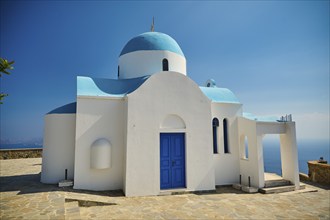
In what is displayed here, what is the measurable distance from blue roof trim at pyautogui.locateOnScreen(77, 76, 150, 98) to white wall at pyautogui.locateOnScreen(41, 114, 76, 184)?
1.52m

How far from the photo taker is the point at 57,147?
9.45 meters

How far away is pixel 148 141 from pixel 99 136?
2319mm

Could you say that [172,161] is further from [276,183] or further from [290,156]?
[290,156]

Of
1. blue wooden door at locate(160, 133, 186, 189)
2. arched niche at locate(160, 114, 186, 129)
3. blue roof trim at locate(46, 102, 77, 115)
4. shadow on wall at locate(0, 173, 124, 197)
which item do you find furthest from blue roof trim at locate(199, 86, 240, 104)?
blue roof trim at locate(46, 102, 77, 115)

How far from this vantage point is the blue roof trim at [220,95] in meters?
11.3

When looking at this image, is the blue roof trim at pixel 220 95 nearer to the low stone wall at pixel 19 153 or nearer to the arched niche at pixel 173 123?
the arched niche at pixel 173 123

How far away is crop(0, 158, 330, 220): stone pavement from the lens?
5891 millimetres

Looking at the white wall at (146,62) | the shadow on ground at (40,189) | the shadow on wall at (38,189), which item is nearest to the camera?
the shadow on wall at (38,189)

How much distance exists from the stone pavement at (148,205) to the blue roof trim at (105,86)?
4.38m

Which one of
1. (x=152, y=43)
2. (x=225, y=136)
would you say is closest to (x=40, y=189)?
(x=225, y=136)

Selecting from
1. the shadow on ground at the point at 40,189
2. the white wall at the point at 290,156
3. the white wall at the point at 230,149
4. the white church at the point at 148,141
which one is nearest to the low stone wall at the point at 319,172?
the white wall at the point at 290,156

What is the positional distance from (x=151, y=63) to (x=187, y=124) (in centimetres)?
469

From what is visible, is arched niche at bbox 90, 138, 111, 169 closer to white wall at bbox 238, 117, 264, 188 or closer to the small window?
the small window

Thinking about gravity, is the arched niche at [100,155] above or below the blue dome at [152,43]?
below
